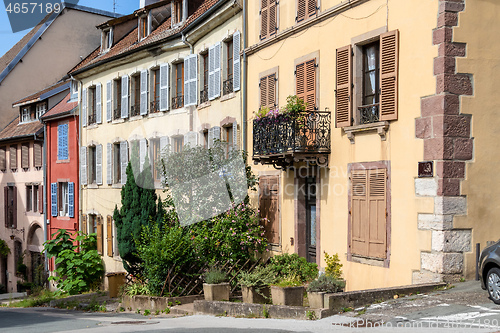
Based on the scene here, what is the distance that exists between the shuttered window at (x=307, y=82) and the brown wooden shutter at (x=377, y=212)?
2.77 metres

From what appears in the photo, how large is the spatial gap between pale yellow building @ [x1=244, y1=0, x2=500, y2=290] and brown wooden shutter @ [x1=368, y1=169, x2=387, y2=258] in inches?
0.8

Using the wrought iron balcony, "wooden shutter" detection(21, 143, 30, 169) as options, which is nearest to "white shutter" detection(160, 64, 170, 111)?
the wrought iron balcony

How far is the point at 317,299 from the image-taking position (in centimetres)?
1096

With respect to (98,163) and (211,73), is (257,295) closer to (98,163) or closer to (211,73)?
(211,73)

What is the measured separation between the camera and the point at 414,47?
38.6 ft

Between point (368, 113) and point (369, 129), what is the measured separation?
0.36m

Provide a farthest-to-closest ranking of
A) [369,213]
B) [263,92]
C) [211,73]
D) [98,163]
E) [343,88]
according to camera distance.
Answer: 1. [98,163]
2. [211,73]
3. [263,92]
4. [343,88]
5. [369,213]

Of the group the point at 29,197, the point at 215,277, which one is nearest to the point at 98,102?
the point at 29,197

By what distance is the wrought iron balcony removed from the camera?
551 inches

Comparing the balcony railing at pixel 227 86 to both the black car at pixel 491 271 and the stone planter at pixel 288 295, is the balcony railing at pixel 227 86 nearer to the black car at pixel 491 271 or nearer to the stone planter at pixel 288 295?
the stone planter at pixel 288 295

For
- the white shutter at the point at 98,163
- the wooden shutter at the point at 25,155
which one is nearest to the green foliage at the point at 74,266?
the white shutter at the point at 98,163

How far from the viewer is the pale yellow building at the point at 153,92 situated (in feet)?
64.0

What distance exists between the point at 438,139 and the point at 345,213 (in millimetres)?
3050

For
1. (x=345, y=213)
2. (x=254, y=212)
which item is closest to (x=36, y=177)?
(x=254, y=212)
